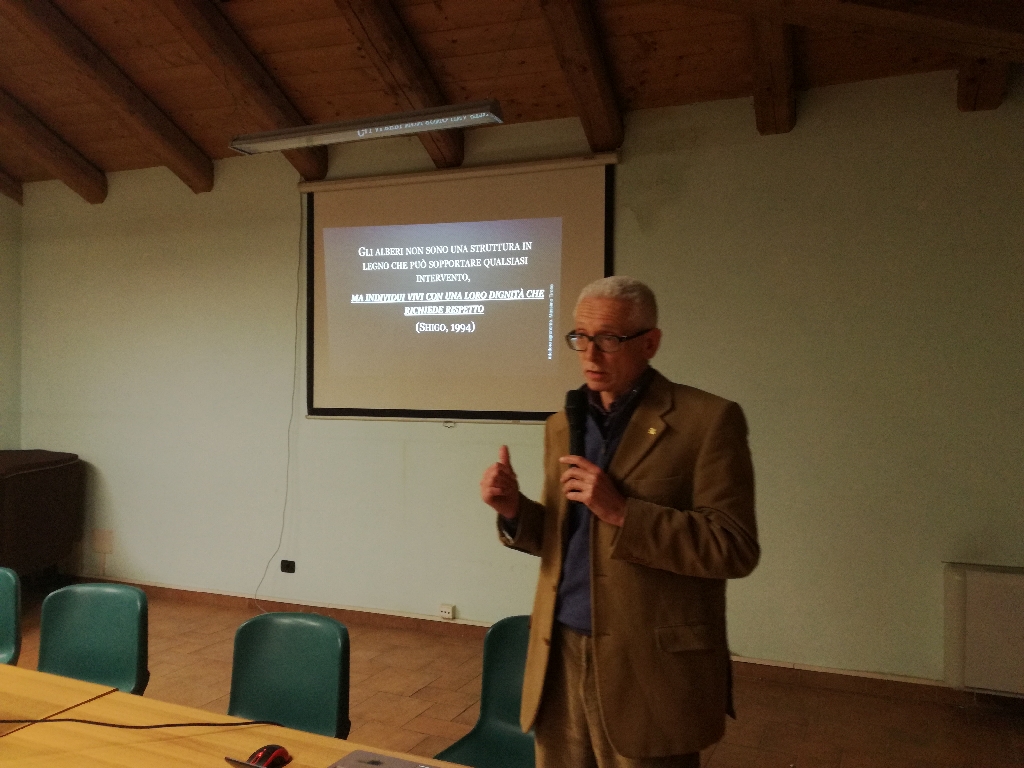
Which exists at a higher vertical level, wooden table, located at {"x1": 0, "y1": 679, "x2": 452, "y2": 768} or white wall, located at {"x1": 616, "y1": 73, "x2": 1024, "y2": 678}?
white wall, located at {"x1": 616, "y1": 73, "x2": 1024, "y2": 678}

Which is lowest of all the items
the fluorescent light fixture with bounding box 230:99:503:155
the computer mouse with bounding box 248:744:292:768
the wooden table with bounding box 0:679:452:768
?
the wooden table with bounding box 0:679:452:768

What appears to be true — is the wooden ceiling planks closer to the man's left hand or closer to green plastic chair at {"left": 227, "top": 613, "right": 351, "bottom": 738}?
the man's left hand

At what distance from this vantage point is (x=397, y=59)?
3.95 meters

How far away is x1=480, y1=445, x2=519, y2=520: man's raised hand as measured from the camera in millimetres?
1649

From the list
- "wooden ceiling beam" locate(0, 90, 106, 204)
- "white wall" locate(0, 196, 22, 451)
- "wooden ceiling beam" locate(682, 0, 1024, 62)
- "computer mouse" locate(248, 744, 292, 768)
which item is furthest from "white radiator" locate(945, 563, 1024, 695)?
"white wall" locate(0, 196, 22, 451)

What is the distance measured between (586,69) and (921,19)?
1.52 metres

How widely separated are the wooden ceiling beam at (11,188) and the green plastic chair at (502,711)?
5695mm

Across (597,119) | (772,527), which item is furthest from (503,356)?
(772,527)

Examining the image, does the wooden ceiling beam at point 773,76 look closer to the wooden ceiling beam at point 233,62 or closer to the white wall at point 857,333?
the white wall at point 857,333

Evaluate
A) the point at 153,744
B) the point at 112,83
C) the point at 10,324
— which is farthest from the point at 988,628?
the point at 10,324

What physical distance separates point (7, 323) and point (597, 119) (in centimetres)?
485

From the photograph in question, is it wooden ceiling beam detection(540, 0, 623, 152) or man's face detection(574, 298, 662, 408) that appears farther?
wooden ceiling beam detection(540, 0, 623, 152)

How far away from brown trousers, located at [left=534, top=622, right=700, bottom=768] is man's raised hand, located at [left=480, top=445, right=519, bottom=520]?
28 cm

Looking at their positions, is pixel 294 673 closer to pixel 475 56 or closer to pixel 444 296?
pixel 444 296
